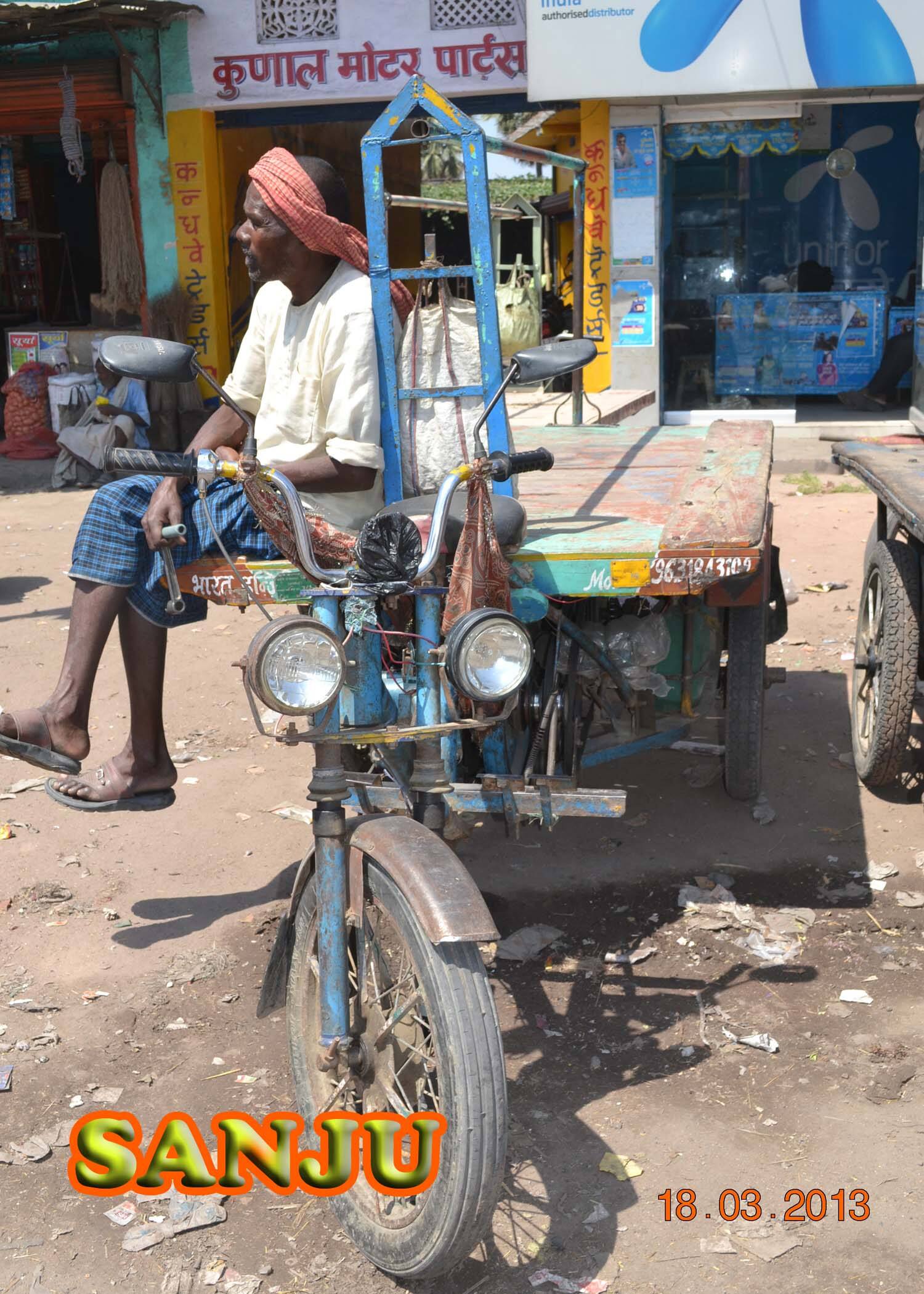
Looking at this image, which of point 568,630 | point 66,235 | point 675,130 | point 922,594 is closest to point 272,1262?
point 568,630

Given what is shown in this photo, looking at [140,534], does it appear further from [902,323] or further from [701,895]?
[902,323]

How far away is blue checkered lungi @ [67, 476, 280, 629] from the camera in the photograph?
11.2ft

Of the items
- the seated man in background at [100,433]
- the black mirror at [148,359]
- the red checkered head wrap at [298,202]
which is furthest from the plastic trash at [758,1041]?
the seated man in background at [100,433]

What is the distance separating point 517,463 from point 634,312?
954 centimetres

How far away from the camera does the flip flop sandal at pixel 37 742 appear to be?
3.44 m

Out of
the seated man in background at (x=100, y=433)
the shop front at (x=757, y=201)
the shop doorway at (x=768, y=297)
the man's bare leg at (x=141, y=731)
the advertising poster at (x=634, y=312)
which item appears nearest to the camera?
the man's bare leg at (x=141, y=731)

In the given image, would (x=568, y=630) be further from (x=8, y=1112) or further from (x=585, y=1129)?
(x=8, y=1112)

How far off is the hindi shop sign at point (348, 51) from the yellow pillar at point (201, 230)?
34 cm

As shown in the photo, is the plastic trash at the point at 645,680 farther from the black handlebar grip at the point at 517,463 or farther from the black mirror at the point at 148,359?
the black mirror at the point at 148,359

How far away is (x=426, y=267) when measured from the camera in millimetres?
3402

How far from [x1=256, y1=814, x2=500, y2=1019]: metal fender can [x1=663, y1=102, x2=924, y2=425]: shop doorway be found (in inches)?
411

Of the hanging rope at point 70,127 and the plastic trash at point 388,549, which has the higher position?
the hanging rope at point 70,127

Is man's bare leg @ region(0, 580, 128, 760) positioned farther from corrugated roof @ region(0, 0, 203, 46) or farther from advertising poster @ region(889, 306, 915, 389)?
advertising poster @ region(889, 306, 915, 389)

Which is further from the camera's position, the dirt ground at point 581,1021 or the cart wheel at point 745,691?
the cart wheel at point 745,691
